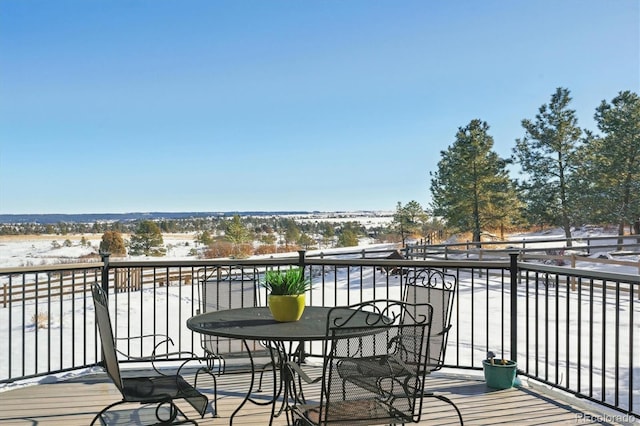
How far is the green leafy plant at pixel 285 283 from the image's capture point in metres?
3.02

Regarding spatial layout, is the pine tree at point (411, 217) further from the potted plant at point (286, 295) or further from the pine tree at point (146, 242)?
the potted plant at point (286, 295)

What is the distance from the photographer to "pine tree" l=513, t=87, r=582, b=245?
82.3 ft

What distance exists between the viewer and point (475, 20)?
511 inches

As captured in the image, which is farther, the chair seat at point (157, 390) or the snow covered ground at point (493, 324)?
the snow covered ground at point (493, 324)

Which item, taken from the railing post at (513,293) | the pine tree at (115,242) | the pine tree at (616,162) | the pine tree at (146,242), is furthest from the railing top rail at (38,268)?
the pine tree at (146,242)

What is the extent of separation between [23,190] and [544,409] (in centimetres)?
4769

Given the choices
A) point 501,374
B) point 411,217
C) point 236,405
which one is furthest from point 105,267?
point 411,217

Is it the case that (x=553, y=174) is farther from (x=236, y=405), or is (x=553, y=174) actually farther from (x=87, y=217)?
(x=87, y=217)

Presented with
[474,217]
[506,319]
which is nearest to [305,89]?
[474,217]

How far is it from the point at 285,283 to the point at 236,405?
1191mm

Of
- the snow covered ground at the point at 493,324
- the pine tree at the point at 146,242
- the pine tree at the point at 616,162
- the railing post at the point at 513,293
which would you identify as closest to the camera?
the railing post at the point at 513,293

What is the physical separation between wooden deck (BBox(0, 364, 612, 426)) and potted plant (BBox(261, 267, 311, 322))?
0.76m

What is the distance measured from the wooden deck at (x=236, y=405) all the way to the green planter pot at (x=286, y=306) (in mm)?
748

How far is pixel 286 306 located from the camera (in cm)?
299
